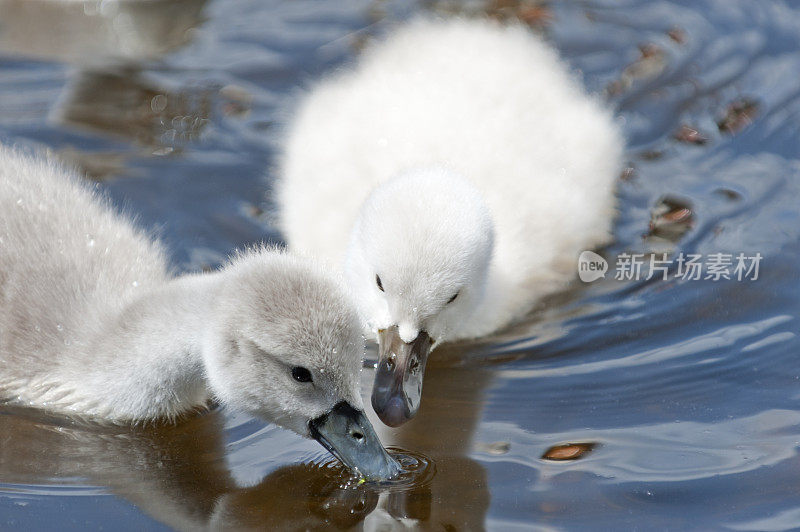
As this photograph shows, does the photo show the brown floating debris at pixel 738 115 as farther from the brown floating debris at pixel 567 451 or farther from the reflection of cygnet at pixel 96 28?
the reflection of cygnet at pixel 96 28

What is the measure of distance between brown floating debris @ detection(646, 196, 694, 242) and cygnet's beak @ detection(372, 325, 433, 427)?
3.93 feet

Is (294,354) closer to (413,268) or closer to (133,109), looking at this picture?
(413,268)

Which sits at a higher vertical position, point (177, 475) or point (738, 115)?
point (738, 115)

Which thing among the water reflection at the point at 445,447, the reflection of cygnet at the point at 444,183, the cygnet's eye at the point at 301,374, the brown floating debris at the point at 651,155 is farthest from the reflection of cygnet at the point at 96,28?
the cygnet's eye at the point at 301,374

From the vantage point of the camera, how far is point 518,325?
3.54 m

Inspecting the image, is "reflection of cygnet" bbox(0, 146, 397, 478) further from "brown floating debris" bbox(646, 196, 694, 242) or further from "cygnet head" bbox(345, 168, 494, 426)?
"brown floating debris" bbox(646, 196, 694, 242)

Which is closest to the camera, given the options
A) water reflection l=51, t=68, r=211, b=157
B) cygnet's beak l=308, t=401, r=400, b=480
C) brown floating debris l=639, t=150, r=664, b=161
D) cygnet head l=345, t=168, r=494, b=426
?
cygnet's beak l=308, t=401, r=400, b=480

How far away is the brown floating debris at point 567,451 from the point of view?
2.86 meters

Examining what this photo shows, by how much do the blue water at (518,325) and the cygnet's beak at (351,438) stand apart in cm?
7

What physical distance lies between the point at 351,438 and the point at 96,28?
309 cm

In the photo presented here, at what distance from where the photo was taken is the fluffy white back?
3.62m

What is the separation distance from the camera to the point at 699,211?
4121 mm

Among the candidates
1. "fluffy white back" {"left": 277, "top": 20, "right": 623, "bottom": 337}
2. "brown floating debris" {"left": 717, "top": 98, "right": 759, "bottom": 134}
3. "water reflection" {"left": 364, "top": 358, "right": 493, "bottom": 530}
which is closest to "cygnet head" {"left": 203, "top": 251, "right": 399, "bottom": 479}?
"water reflection" {"left": 364, "top": 358, "right": 493, "bottom": 530}

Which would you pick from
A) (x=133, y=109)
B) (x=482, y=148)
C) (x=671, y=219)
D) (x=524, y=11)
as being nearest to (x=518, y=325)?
(x=482, y=148)
